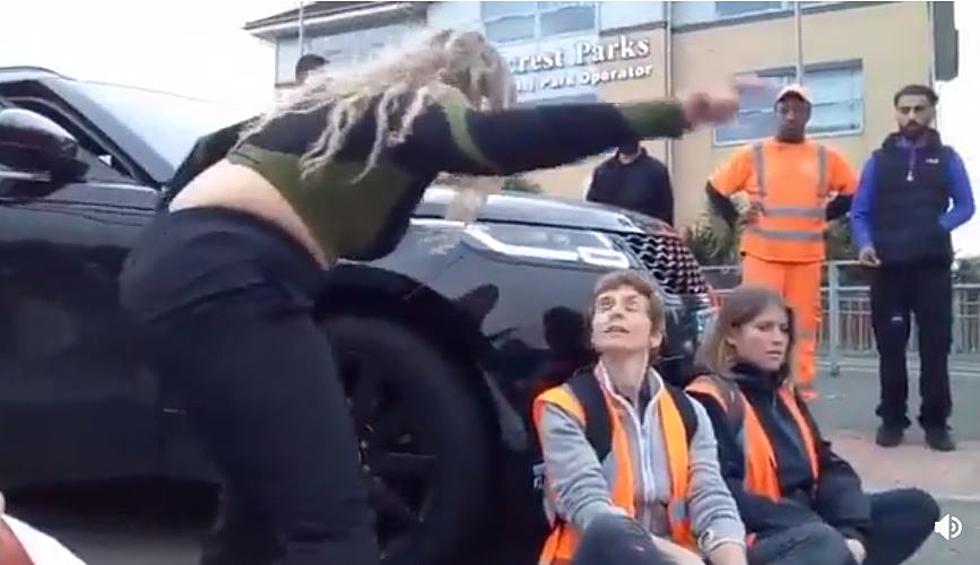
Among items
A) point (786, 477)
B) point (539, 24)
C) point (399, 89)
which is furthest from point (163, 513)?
point (539, 24)

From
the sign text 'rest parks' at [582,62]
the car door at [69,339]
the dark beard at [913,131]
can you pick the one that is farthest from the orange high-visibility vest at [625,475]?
the sign text 'rest parks' at [582,62]

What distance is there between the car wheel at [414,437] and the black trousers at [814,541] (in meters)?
0.79

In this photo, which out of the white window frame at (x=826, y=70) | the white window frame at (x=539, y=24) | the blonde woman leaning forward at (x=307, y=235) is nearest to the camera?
the blonde woman leaning forward at (x=307, y=235)

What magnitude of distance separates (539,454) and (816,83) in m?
28.7

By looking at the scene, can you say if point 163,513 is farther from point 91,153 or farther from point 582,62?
→ point 582,62

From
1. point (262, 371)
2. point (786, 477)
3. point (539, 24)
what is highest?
point (539, 24)

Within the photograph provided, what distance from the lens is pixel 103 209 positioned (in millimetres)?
4480

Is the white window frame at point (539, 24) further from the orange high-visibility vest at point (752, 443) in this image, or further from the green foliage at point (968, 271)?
the orange high-visibility vest at point (752, 443)

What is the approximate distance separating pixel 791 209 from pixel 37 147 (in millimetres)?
3933

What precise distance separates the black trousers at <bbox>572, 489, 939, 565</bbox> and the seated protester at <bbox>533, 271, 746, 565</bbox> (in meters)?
0.09

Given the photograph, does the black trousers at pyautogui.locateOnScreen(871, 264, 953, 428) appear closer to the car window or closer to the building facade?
the car window

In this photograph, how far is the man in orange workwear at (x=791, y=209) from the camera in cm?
722

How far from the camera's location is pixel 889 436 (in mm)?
6945

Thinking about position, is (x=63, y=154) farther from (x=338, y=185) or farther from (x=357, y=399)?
(x=338, y=185)
